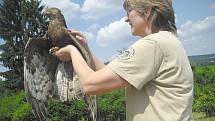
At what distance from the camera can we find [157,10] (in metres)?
2.81

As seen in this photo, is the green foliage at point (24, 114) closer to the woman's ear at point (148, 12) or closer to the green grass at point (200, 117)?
the green grass at point (200, 117)

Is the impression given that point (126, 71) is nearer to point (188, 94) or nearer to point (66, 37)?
point (188, 94)

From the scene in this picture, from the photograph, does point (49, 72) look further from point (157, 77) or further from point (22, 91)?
point (22, 91)

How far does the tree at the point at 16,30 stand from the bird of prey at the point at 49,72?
28206 mm

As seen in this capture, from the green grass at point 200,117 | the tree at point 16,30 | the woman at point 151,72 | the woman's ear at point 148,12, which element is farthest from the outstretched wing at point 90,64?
the tree at point 16,30

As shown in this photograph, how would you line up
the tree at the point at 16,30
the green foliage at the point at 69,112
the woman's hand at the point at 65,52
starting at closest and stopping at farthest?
1. the woman's hand at the point at 65,52
2. the green foliage at the point at 69,112
3. the tree at the point at 16,30

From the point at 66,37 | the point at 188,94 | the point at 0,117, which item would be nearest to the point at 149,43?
the point at 188,94

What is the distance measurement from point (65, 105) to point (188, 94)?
11.9 m

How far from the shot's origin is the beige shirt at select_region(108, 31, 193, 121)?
2707 mm

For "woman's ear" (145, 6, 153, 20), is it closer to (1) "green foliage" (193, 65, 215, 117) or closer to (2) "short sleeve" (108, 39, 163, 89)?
(2) "short sleeve" (108, 39, 163, 89)

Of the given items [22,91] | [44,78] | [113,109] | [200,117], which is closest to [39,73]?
[44,78]

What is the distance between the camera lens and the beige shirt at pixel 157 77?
271cm

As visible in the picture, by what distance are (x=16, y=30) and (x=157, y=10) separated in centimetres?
3321

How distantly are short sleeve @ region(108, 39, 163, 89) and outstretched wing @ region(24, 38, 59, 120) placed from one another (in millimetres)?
1285
